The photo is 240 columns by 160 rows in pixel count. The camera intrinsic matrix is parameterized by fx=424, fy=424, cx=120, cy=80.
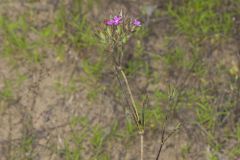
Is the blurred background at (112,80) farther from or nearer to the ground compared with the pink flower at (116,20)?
nearer to the ground

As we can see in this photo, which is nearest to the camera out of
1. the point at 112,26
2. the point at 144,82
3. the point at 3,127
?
the point at 112,26

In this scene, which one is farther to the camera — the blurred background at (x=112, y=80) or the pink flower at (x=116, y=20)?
the blurred background at (x=112, y=80)

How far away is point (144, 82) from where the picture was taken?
337 cm

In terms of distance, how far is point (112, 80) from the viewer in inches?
131

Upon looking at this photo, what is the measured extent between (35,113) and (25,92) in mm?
192

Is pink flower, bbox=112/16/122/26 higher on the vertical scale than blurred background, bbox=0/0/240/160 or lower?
higher

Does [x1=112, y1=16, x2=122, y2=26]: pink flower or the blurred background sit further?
the blurred background

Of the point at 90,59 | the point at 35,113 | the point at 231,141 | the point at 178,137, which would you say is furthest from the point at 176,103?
the point at 35,113

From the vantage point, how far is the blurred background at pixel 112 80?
3.09 metres

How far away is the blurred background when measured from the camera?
3088 millimetres

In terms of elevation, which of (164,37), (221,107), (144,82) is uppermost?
(164,37)

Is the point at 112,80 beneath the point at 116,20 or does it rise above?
beneath

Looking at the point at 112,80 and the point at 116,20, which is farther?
the point at 112,80

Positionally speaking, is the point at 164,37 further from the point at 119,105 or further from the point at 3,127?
the point at 3,127
